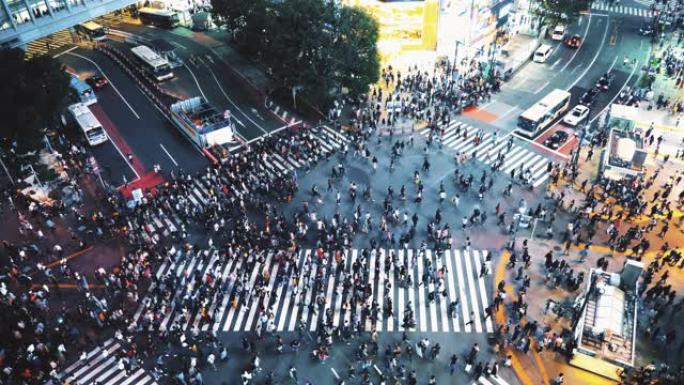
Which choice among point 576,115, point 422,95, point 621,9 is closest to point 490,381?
point 576,115

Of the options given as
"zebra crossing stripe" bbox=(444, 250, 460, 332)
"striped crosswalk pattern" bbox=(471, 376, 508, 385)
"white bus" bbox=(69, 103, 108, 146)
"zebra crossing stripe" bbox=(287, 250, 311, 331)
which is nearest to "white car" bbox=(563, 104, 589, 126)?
"zebra crossing stripe" bbox=(444, 250, 460, 332)

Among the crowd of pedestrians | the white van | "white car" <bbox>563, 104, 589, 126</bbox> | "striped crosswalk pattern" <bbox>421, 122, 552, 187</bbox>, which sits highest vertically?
the white van

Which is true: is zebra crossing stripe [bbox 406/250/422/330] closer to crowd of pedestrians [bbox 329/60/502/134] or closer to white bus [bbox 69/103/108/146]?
crowd of pedestrians [bbox 329/60/502/134]

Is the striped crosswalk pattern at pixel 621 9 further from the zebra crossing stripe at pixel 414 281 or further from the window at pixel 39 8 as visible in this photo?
the window at pixel 39 8

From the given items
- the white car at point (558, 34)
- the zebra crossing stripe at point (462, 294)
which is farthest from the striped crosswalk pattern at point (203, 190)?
the white car at point (558, 34)

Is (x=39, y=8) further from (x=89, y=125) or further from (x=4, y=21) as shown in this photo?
(x=89, y=125)

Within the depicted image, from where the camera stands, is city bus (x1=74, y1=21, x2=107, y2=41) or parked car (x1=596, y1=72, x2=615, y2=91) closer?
parked car (x1=596, y1=72, x2=615, y2=91)

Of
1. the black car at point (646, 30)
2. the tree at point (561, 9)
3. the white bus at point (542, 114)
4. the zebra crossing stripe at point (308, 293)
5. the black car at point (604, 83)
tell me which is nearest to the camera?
the zebra crossing stripe at point (308, 293)
